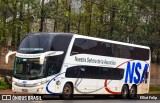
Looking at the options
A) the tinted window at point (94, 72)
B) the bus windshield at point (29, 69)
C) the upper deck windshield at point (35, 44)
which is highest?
the upper deck windshield at point (35, 44)

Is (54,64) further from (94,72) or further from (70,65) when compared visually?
(94,72)

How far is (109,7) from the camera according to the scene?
40688mm

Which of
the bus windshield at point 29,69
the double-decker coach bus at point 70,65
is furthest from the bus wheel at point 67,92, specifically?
the bus windshield at point 29,69

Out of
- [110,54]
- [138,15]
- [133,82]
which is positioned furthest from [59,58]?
[138,15]

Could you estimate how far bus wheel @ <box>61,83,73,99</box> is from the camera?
80.8 ft

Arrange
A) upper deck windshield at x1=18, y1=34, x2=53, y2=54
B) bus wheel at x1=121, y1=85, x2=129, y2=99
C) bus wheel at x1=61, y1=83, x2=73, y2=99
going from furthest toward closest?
bus wheel at x1=121, y1=85, x2=129, y2=99 → bus wheel at x1=61, y1=83, x2=73, y2=99 → upper deck windshield at x1=18, y1=34, x2=53, y2=54

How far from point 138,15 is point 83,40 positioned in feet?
60.2


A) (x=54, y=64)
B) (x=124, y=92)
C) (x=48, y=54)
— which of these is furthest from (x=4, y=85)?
(x=48, y=54)

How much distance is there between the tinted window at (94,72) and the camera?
25.3m

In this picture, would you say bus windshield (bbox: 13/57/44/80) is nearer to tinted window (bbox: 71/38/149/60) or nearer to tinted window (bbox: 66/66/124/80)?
tinted window (bbox: 66/66/124/80)

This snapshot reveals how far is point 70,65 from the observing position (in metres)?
24.8

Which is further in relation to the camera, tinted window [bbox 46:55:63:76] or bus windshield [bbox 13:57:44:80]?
tinted window [bbox 46:55:63:76]

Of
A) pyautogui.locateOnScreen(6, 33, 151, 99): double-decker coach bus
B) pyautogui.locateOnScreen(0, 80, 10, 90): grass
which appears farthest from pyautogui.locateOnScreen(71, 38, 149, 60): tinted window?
pyautogui.locateOnScreen(0, 80, 10, 90): grass

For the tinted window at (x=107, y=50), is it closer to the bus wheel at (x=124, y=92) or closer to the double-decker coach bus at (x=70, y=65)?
the double-decker coach bus at (x=70, y=65)
